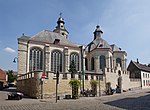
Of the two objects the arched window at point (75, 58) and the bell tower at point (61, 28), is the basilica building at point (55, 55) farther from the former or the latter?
the bell tower at point (61, 28)

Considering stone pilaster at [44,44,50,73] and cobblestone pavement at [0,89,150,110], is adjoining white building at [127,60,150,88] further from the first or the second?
cobblestone pavement at [0,89,150,110]

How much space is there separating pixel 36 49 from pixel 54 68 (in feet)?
20.2

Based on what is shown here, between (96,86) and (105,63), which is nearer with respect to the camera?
(96,86)

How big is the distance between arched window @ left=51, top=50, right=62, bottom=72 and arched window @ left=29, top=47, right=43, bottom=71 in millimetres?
2862

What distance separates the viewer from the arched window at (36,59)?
38.3m

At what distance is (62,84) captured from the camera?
25.3 m

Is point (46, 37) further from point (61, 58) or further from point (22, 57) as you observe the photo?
point (22, 57)

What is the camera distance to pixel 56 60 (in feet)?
136

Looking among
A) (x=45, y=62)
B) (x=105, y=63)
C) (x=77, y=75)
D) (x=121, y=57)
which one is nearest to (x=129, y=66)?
(x=121, y=57)

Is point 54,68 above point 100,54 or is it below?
below

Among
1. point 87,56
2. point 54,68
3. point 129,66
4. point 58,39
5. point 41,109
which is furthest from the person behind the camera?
point 129,66

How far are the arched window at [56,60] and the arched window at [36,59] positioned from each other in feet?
9.39

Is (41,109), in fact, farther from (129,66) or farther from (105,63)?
(129,66)

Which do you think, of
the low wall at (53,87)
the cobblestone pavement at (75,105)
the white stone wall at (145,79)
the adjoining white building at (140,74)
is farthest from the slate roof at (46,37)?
the white stone wall at (145,79)
